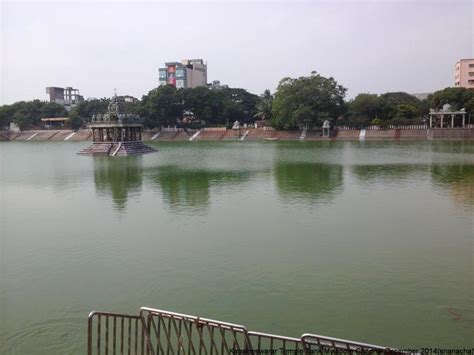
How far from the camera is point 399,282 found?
7.60 m

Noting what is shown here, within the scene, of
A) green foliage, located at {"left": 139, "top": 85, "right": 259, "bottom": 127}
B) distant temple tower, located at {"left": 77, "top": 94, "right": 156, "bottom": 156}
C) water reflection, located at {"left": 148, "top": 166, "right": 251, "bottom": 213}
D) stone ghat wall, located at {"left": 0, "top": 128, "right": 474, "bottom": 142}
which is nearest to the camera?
water reflection, located at {"left": 148, "top": 166, "right": 251, "bottom": 213}

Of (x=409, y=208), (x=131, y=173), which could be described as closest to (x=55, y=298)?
(x=409, y=208)

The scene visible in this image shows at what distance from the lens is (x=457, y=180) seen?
18891 millimetres

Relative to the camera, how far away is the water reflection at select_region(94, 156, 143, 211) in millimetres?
17109

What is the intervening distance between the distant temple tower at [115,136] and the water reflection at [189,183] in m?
12.5

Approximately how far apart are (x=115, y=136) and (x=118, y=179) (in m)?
18.7

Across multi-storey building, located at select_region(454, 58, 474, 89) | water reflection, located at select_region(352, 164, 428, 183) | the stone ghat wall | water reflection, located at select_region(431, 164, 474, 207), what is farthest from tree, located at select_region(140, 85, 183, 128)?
multi-storey building, located at select_region(454, 58, 474, 89)

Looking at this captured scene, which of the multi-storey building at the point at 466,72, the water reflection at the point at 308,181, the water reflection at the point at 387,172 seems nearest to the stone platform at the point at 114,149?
the water reflection at the point at 308,181

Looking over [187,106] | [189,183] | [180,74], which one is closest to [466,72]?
[187,106]

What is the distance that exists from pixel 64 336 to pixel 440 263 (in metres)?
6.92

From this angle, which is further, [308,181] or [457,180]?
[308,181]

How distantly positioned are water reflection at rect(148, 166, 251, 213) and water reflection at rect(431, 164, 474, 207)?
8.54 m

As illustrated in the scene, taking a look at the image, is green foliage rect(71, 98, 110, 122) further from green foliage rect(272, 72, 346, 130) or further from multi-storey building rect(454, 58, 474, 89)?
multi-storey building rect(454, 58, 474, 89)

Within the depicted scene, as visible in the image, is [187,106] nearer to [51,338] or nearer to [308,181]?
[308,181]
